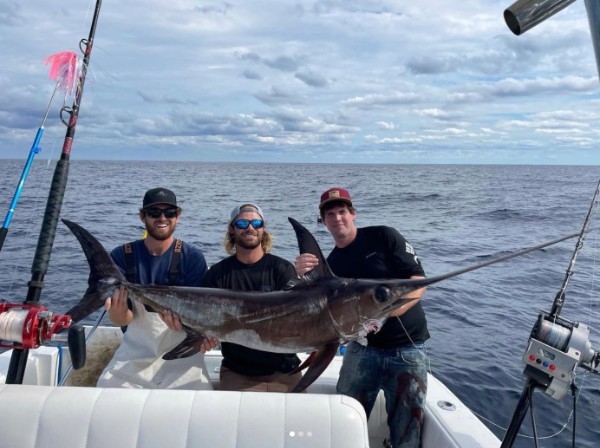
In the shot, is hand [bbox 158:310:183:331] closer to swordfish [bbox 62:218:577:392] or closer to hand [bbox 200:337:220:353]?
swordfish [bbox 62:218:577:392]

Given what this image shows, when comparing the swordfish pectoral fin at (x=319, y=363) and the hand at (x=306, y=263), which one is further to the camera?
the hand at (x=306, y=263)

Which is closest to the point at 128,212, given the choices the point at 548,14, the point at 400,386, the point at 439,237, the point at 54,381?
the point at 439,237

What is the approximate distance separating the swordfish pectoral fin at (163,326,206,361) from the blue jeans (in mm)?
1024

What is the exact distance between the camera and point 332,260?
347cm

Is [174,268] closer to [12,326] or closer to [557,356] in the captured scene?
[12,326]

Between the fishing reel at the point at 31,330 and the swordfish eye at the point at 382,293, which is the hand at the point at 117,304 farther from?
the swordfish eye at the point at 382,293

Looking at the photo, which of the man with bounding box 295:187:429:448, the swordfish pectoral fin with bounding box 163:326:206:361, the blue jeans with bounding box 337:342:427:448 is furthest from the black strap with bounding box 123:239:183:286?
the blue jeans with bounding box 337:342:427:448

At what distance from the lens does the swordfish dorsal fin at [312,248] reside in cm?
290

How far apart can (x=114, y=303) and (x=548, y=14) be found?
275 cm

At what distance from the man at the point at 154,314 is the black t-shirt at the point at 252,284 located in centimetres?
19

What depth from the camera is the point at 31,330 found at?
2250mm

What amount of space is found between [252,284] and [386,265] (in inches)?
35.3

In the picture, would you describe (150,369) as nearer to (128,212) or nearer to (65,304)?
(65,304)

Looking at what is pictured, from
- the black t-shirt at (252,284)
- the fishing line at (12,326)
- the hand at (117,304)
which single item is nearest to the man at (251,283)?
the black t-shirt at (252,284)
